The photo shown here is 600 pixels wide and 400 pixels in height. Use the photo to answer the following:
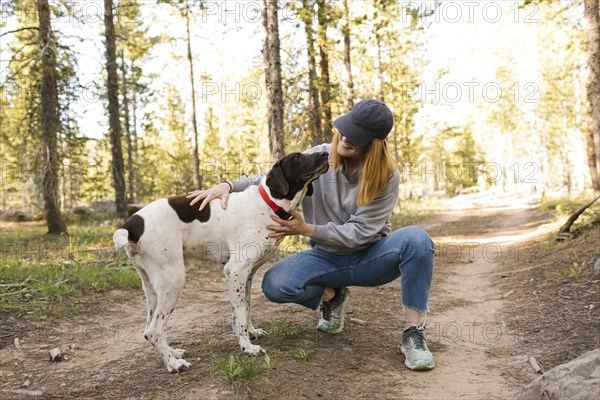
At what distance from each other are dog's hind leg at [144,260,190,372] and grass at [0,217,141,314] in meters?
2.33

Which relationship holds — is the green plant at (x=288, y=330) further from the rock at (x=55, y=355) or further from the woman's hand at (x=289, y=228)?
the rock at (x=55, y=355)

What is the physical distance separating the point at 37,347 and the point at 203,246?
6.55 feet

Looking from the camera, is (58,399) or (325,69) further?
(325,69)

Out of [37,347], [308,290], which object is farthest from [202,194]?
[37,347]

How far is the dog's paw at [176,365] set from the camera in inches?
140

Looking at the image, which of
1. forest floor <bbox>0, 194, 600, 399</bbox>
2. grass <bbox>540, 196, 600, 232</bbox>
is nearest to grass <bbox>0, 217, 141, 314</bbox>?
forest floor <bbox>0, 194, 600, 399</bbox>

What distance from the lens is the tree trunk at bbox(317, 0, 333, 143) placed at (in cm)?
1283

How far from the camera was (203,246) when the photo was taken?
3867 millimetres

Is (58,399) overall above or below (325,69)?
below

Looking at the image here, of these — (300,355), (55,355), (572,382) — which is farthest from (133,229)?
A: (572,382)

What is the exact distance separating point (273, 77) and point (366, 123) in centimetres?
697

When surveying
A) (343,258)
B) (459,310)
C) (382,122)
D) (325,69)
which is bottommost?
(459,310)

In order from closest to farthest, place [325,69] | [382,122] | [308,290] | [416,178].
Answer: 1. [382,122]
2. [308,290]
3. [325,69]
4. [416,178]

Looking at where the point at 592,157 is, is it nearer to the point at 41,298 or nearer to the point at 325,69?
the point at 325,69
